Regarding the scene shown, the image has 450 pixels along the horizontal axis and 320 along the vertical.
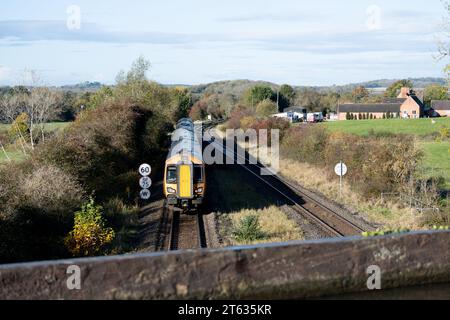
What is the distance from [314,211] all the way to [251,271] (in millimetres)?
20141

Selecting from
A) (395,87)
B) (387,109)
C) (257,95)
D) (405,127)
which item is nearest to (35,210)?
(405,127)

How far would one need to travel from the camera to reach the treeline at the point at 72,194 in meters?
14.8

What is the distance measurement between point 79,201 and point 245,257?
1625 cm

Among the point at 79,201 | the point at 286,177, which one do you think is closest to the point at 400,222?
the point at 79,201

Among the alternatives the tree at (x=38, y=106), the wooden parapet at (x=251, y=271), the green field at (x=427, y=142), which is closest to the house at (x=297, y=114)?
the green field at (x=427, y=142)

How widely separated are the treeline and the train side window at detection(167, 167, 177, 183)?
2273 mm

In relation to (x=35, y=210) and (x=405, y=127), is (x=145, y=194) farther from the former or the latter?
(x=405, y=127)

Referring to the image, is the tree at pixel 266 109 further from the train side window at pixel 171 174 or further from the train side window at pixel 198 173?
the train side window at pixel 171 174

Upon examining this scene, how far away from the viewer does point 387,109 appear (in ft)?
371

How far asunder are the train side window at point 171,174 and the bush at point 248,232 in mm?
4499

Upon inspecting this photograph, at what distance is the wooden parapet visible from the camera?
110 inches
